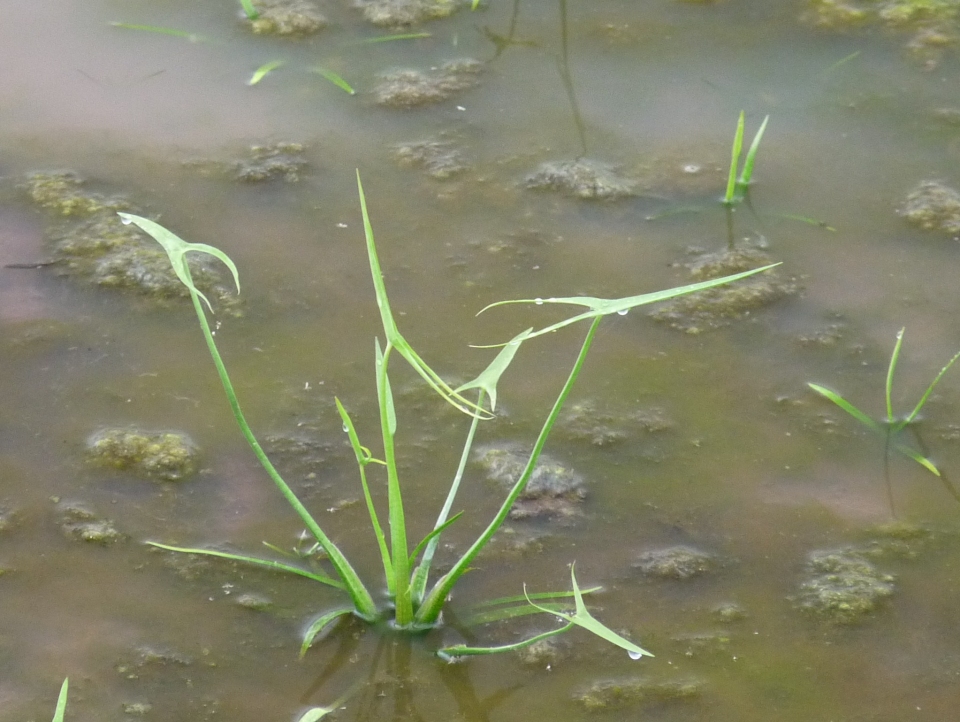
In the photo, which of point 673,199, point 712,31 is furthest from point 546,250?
point 712,31

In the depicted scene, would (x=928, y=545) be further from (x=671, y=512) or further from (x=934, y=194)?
(x=934, y=194)

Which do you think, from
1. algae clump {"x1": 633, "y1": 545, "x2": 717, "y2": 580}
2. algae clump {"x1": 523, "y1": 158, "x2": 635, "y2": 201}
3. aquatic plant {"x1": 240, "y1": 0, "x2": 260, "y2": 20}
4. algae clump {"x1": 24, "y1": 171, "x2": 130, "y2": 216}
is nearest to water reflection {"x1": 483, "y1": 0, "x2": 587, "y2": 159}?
algae clump {"x1": 523, "y1": 158, "x2": 635, "y2": 201}

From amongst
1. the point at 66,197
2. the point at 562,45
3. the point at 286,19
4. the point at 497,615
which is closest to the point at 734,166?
the point at 562,45

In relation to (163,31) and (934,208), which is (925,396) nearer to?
(934,208)

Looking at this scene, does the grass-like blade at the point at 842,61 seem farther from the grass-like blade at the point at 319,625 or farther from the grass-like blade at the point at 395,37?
the grass-like blade at the point at 319,625

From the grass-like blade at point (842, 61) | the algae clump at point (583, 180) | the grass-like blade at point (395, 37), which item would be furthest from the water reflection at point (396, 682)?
the grass-like blade at point (842, 61)

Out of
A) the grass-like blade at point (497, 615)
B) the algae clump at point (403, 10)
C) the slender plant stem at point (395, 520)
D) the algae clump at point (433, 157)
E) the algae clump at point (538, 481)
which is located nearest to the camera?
the slender plant stem at point (395, 520)
